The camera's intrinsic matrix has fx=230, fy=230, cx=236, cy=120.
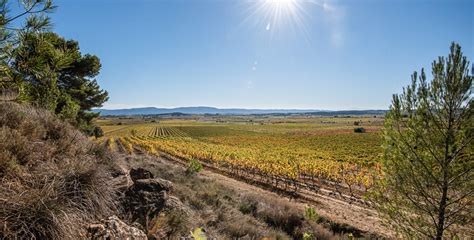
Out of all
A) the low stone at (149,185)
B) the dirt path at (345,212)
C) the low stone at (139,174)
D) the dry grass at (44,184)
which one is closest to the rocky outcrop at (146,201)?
the low stone at (149,185)

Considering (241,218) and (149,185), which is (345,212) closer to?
(241,218)

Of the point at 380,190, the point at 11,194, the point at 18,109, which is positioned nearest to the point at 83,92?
the point at 18,109

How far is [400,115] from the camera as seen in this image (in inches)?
218

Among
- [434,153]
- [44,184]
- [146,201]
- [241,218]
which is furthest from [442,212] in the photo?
[44,184]

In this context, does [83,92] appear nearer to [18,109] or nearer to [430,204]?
[18,109]

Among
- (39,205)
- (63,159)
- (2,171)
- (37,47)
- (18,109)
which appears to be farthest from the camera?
(18,109)

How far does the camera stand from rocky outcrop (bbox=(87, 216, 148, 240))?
9.92 ft

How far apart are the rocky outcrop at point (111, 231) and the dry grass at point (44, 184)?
0.14m

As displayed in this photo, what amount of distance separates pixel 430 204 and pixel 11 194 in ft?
25.2

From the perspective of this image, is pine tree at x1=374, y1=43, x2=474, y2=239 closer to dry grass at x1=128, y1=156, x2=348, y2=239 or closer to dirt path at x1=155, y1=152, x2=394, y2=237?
dry grass at x1=128, y1=156, x2=348, y2=239

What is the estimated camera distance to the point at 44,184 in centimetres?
306

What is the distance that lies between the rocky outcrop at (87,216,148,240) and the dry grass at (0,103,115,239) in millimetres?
137

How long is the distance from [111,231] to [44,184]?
108cm

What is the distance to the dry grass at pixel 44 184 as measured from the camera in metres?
2.58
